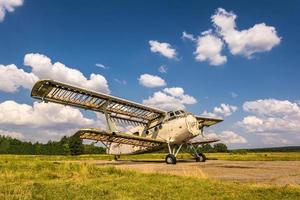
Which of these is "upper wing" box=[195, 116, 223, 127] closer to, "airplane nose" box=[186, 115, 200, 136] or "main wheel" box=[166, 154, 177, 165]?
"airplane nose" box=[186, 115, 200, 136]

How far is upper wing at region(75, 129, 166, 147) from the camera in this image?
24594 millimetres

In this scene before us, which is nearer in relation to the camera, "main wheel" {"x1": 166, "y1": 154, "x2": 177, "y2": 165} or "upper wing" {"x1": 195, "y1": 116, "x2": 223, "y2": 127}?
"main wheel" {"x1": 166, "y1": 154, "x2": 177, "y2": 165}

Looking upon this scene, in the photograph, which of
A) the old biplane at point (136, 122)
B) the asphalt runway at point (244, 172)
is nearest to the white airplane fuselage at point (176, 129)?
the old biplane at point (136, 122)

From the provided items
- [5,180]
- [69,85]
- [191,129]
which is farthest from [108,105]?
[5,180]

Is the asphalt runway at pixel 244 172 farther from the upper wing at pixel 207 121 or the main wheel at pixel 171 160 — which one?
the upper wing at pixel 207 121

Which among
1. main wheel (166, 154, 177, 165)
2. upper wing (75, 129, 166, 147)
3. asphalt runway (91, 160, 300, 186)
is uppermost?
upper wing (75, 129, 166, 147)

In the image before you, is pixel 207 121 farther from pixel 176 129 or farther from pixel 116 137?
pixel 116 137

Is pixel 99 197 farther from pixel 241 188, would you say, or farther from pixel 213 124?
pixel 213 124

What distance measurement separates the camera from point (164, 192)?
31.0ft

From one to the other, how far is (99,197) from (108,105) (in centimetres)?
2024

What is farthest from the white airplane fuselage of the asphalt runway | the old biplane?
the asphalt runway

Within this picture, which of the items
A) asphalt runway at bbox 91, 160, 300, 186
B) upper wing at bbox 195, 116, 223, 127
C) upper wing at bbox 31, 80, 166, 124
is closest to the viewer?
asphalt runway at bbox 91, 160, 300, 186

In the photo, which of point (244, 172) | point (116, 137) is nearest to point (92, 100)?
point (116, 137)

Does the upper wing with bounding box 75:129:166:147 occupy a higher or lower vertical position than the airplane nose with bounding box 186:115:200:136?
lower
